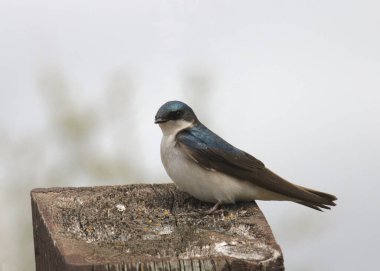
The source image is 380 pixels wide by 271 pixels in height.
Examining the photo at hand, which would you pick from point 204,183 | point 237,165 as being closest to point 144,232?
point 204,183

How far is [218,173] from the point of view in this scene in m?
3.79

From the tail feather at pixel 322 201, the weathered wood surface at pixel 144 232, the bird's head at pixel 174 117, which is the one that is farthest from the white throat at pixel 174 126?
the tail feather at pixel 322 201

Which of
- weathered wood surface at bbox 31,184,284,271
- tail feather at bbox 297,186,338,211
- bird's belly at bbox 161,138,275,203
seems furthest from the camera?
tail feather at bbox 297,186,338,211

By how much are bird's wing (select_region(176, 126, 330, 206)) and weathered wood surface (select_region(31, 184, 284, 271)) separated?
0.49 feet

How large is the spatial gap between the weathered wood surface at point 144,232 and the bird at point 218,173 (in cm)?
6

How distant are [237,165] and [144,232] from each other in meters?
0.83

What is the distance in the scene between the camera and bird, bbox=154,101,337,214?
3703mm

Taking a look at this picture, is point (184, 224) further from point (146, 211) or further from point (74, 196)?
point (74, 196)

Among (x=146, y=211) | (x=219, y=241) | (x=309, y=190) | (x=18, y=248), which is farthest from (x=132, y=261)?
(x=18, y=248)

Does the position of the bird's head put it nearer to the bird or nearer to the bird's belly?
the bird

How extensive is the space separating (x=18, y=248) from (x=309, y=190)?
146 centimetres

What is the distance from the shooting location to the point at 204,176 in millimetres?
3756

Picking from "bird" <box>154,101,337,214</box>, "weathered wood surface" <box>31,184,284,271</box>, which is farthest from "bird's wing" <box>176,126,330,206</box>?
"weathered wood surface" <box>31,184,284,271</box>

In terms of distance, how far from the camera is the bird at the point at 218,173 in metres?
3.70
